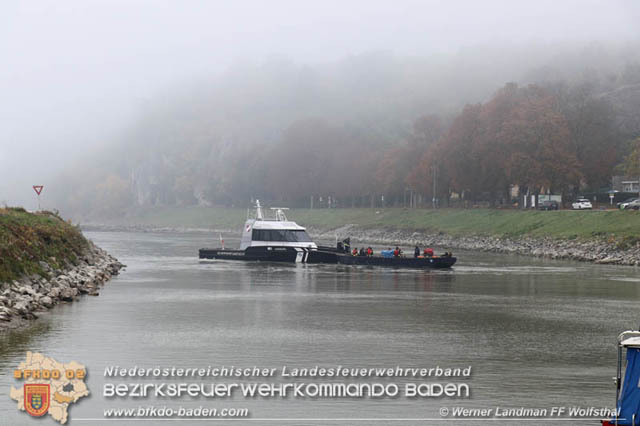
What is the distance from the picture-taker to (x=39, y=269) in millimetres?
43656

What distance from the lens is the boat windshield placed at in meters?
79.5

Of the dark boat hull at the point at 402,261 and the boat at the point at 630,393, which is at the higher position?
the boat at the point at 630,393

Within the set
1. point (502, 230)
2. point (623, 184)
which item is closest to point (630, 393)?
point (502, 230)

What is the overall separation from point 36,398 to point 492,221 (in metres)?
97.2

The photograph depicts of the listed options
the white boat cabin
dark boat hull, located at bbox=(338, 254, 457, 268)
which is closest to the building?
the white boat cabin

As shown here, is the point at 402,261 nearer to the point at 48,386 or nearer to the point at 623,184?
the point at 48,386

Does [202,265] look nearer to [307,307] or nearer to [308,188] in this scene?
[307,307]

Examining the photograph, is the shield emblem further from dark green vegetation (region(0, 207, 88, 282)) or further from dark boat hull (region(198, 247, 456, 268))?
dark boat hull (region(198, 247, 456, 268))

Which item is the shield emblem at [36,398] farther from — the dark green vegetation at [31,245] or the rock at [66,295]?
the rock at [66,295]

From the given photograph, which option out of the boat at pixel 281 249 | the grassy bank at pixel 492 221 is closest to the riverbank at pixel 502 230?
the grassy bank at pixel 492 221

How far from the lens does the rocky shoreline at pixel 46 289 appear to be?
34250 millimetres

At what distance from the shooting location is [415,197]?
16262cm

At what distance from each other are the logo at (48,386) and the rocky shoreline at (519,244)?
5900cm

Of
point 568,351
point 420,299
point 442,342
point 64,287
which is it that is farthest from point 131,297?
point 568,351
